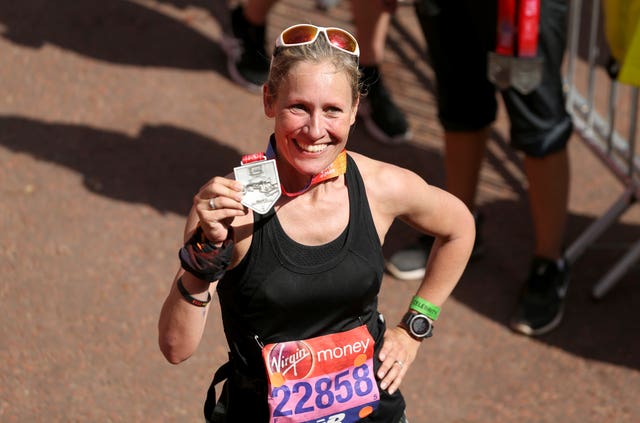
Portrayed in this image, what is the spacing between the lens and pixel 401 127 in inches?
248

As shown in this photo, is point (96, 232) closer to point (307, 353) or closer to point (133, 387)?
point (133, 387)

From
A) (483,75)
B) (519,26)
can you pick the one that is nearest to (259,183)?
(519,26)

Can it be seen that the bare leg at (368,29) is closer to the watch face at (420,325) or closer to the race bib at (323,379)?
the watch face at (420,325)

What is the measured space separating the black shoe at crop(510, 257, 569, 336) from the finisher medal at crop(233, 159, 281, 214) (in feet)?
8.81

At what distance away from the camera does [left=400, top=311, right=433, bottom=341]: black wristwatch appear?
3166 millimetres

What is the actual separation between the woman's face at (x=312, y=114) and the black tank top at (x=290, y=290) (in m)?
0.19

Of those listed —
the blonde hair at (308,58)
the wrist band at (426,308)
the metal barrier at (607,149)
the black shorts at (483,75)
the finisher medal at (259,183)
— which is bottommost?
the metal barrier at (607,149)

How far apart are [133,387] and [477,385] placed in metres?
1.56

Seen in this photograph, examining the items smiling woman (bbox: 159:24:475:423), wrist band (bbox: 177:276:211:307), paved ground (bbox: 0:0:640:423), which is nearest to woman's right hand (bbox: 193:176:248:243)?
smiling woman (bbox: 159:24:475:423)

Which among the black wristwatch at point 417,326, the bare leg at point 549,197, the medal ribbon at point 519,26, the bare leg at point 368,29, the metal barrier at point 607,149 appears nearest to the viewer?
the black wristwatch at point 417,326

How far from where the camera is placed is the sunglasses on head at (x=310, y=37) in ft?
8.68

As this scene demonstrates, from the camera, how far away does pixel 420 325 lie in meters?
3.17

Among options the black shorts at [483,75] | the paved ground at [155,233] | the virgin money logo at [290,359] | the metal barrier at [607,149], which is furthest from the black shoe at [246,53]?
the virgin money logo at [290,359]

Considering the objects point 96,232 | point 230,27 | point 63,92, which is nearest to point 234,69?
point 230,27
